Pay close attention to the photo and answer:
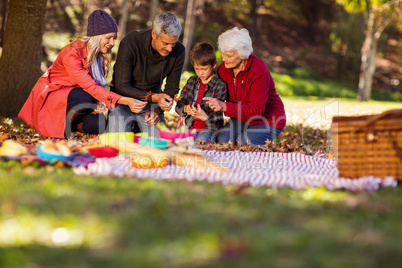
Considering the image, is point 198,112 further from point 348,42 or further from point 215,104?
point 348,42

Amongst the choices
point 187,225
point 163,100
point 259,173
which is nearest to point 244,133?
point 163,100

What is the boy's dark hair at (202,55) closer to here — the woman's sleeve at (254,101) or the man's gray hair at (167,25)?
the man's gray hair at (167,25)

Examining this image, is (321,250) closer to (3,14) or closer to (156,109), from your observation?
(156,109)

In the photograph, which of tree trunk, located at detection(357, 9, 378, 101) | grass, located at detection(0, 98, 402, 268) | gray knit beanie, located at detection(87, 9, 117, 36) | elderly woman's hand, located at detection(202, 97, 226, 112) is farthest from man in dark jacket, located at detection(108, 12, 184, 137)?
tree trunk, located at detection(357, 9, 378, 101)

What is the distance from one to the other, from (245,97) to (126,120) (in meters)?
1.39

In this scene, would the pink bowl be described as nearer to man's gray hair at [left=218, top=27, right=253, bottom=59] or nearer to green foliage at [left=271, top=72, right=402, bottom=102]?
man's gray hair at [left=218, top=27, right=253, bottom=59]

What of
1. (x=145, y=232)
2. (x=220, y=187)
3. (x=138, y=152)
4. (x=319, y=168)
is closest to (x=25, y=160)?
(x=138, y=152)

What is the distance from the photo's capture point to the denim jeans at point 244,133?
18.2 ft

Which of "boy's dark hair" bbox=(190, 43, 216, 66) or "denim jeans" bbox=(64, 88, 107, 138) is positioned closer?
"boy's dark hair" bbox=(190, 43, 216, 66)

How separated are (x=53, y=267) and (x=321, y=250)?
118 centimetres

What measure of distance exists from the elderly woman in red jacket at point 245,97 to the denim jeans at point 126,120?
0.76m

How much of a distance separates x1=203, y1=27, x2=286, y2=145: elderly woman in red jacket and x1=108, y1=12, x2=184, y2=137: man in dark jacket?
576mm

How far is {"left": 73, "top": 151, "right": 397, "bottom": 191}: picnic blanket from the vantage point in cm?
348

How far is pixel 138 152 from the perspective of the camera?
4.12m
